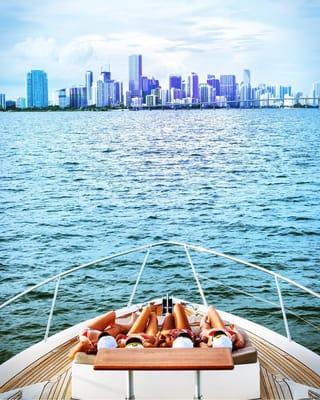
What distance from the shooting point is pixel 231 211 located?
1377 cm

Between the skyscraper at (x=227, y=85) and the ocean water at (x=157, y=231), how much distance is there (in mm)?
31098

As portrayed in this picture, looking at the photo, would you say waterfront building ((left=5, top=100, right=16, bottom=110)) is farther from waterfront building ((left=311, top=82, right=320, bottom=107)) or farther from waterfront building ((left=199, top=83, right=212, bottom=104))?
waterfront building ((left=311, top=82, right=320, bottom=107))

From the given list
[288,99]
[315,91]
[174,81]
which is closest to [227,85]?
[174,81]

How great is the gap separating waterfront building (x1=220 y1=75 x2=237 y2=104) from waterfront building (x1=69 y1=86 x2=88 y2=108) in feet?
37.6

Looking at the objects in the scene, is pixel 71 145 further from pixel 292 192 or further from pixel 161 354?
pixel 161 354

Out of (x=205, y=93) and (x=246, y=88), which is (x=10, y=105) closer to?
(x=205, y=93)

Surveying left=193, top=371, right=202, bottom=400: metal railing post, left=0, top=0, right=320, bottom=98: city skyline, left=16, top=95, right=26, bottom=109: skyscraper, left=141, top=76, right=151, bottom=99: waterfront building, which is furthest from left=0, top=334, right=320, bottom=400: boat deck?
left=16, top=95, right=26, bottom=109: skyscraper

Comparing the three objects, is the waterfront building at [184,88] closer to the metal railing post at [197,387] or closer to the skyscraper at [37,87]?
the skyscraper at [37,87]

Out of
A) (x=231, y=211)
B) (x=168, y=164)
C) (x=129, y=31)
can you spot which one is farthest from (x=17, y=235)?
(x=129, y=31)

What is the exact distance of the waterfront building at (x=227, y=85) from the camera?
2245 inches

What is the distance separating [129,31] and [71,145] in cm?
3268

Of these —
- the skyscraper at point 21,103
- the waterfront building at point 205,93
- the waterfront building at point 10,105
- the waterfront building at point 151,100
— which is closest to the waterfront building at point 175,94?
the waterfront building at point 151,100

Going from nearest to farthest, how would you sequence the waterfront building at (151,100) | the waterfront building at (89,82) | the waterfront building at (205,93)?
the waterfront building at (89,82) → the waterfront building at (151,100) → the waterfront building at (205,93)

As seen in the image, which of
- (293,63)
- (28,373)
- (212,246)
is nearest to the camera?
(28,373)
